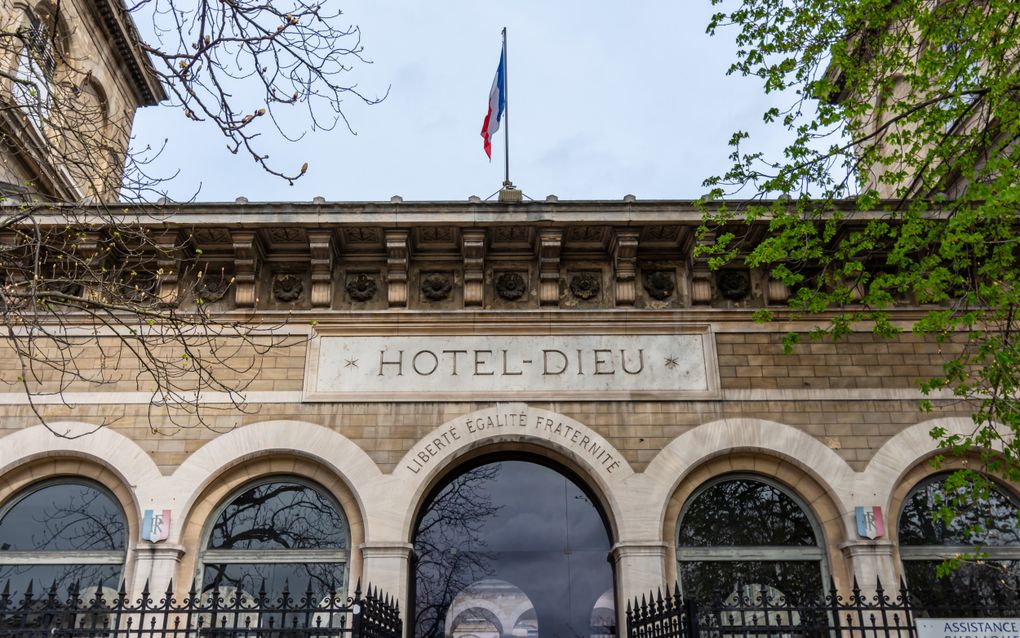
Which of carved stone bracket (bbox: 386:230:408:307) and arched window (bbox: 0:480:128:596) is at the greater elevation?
carved stone bracket (bbox: 386:230:408:307)

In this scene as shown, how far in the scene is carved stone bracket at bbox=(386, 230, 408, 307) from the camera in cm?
1098

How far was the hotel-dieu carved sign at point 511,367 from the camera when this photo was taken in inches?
419

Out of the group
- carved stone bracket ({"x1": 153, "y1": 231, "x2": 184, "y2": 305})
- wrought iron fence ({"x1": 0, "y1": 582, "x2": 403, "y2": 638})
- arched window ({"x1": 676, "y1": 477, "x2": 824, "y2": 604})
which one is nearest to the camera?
wrought iron fence ({"x1": 0, "y1": 582, "x2": 403, "y2": 638})

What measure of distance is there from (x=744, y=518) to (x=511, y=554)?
302cm

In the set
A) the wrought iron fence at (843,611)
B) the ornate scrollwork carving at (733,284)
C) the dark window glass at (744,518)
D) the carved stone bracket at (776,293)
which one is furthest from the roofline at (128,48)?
the wrought iron fence at (843,611)

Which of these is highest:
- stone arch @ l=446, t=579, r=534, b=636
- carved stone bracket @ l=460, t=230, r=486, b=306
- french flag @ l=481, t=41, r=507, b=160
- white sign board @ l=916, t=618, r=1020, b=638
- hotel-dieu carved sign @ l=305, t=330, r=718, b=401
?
french flag @ l=481, t=41, r=507, b=160

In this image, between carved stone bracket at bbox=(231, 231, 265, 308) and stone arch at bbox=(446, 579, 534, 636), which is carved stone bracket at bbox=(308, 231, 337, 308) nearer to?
carved stone bracket at bbox=(231, 231, 265, 308)

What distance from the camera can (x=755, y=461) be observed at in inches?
414

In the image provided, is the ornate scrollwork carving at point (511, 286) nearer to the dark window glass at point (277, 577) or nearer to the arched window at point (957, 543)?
the dark window glass at point (277, 577)

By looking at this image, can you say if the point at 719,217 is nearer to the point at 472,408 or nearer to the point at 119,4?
the point at 472,408

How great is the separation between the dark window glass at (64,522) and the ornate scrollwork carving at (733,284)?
8449 mm

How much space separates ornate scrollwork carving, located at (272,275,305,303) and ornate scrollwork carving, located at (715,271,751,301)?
19.1ft

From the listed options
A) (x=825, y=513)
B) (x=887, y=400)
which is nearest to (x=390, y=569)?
(x=825, y=513)

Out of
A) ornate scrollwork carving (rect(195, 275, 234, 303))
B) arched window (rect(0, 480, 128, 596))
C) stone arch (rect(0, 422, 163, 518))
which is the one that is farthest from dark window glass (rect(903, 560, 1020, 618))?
arched window (rect(0, 480, 128, 596))
